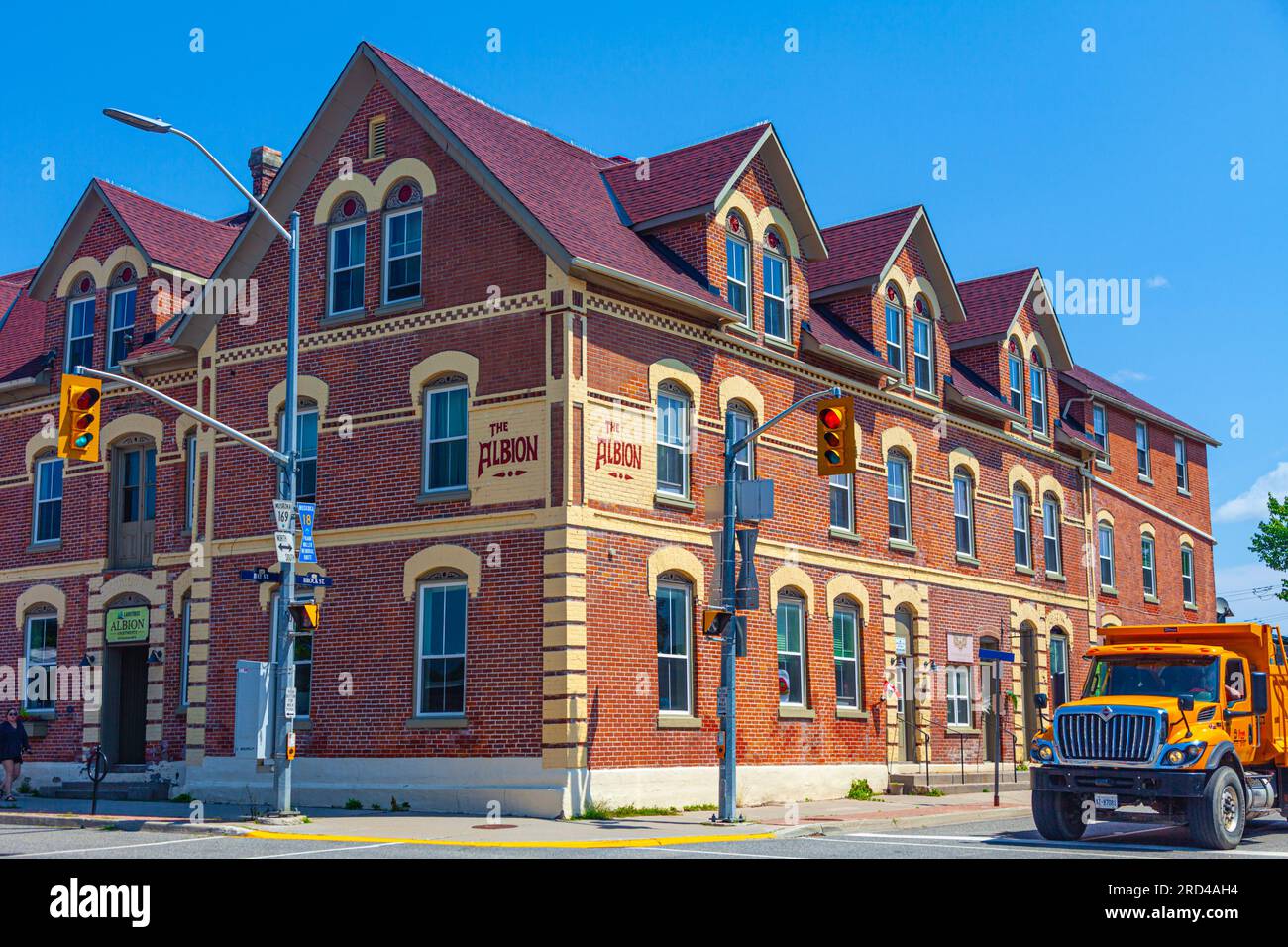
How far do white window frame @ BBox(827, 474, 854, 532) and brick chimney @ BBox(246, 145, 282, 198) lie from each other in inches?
594

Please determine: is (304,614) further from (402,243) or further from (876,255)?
(876,255)

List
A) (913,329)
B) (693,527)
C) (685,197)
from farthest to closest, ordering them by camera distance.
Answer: (913,329) → (685,197) → (693,527)

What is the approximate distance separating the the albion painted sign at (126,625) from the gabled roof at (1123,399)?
82.4ft

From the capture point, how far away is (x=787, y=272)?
2852cm

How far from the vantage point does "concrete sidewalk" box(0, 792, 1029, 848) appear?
18.6 meters

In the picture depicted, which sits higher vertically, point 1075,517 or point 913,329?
point 913,329

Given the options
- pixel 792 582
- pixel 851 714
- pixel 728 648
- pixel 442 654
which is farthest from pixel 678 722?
pixel 851 714

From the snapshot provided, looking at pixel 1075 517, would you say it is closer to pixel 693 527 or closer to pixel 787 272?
pixel 787 272

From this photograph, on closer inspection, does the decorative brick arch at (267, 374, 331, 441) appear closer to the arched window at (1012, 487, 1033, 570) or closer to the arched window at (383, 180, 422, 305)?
the arched window at (383, 180, 422, 305)

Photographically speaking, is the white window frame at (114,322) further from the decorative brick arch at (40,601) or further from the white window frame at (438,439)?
the white window frame at (438,439)

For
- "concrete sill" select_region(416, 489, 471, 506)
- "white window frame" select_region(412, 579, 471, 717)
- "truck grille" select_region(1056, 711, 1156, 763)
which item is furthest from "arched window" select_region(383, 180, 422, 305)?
"truck grille" select_region(1056, 711, 1156, 763)

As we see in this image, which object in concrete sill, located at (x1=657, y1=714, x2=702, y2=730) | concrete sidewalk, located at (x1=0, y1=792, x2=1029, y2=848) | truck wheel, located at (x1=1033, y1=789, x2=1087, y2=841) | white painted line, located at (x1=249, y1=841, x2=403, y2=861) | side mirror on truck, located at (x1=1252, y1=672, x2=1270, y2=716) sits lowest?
concrete sidewalk, located at (x1=0, y1=792, x2=1029, y2=848)
